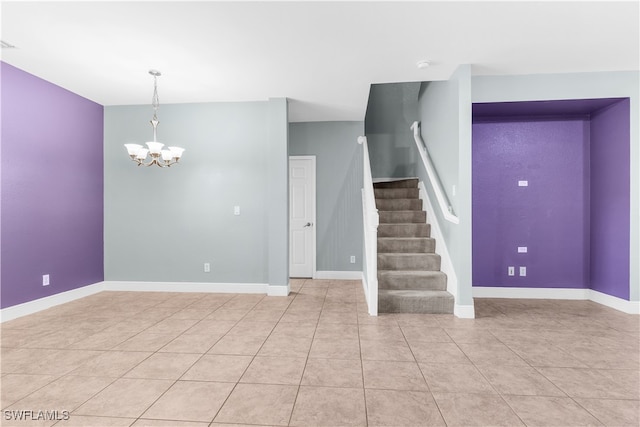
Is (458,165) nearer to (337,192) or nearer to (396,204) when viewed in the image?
(396,204)

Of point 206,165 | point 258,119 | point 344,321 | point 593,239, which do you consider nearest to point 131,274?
point 206,165

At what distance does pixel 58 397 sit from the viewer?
6.40 ft

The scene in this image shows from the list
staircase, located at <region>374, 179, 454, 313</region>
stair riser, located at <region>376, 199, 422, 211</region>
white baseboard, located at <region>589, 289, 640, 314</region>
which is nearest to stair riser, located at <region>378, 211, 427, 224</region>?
staircase, located at <region>374, 179, 454, 313</region>

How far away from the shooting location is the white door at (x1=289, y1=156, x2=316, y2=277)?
564 cm

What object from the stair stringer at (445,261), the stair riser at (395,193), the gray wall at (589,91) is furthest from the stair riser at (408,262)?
the gray wall at (589,91)

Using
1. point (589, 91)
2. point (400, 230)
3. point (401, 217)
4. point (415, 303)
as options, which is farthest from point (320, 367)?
point (589, 91)

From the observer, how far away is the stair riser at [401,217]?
4.82 metres

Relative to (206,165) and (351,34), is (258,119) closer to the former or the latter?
(206,165)

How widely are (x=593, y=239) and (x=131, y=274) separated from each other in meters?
6.56

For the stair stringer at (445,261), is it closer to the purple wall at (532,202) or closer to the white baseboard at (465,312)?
the white baseboard at (465,312)

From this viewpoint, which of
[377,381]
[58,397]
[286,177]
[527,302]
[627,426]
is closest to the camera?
[627,426]

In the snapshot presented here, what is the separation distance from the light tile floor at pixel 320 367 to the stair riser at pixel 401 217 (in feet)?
5.19

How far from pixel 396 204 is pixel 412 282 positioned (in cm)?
159

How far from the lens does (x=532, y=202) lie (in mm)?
4301
